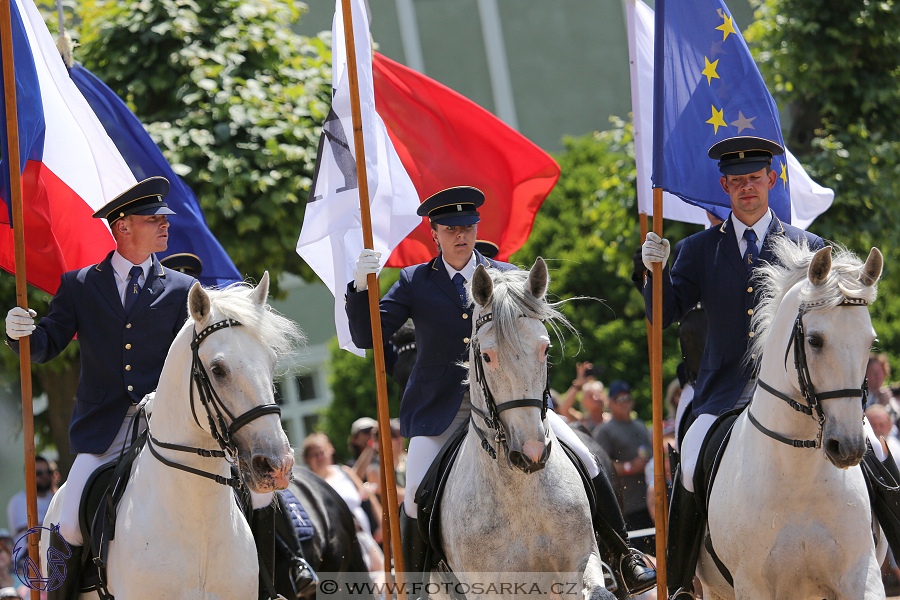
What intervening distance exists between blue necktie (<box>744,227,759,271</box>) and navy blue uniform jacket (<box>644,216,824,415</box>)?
3 centimetres

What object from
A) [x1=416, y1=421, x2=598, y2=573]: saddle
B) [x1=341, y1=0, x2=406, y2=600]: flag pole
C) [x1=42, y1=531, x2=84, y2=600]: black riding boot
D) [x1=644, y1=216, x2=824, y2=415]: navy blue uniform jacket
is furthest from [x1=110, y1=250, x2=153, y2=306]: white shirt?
[x1=644, y1=216, x2=824, y2=415]: navy blue uniform jacket

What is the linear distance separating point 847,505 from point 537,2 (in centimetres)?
1886

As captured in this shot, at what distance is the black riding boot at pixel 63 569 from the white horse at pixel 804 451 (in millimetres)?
3502

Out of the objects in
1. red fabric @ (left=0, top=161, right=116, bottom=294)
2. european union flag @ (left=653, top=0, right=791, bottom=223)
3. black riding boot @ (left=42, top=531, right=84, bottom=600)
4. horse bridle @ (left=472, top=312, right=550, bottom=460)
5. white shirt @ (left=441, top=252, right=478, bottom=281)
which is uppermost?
european union flag @ (left=653, top=0, right=791, bottom=223)

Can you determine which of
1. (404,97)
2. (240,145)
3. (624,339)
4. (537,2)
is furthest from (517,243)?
(537,2)

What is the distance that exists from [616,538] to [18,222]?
13.3ft

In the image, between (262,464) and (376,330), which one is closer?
(262,464)

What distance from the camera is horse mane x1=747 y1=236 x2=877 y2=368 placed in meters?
4.85

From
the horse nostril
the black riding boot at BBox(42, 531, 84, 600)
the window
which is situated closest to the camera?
the horse nostril

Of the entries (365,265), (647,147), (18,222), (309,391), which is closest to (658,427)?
(365,265)

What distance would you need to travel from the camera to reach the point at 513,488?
533 cm

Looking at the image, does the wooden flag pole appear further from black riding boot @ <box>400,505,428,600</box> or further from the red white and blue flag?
the red white and blue flag

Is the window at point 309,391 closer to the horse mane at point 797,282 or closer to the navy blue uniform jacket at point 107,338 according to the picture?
the navy blue uniform jacket at point 107,338

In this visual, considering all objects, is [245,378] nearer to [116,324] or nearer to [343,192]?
[116,324]
